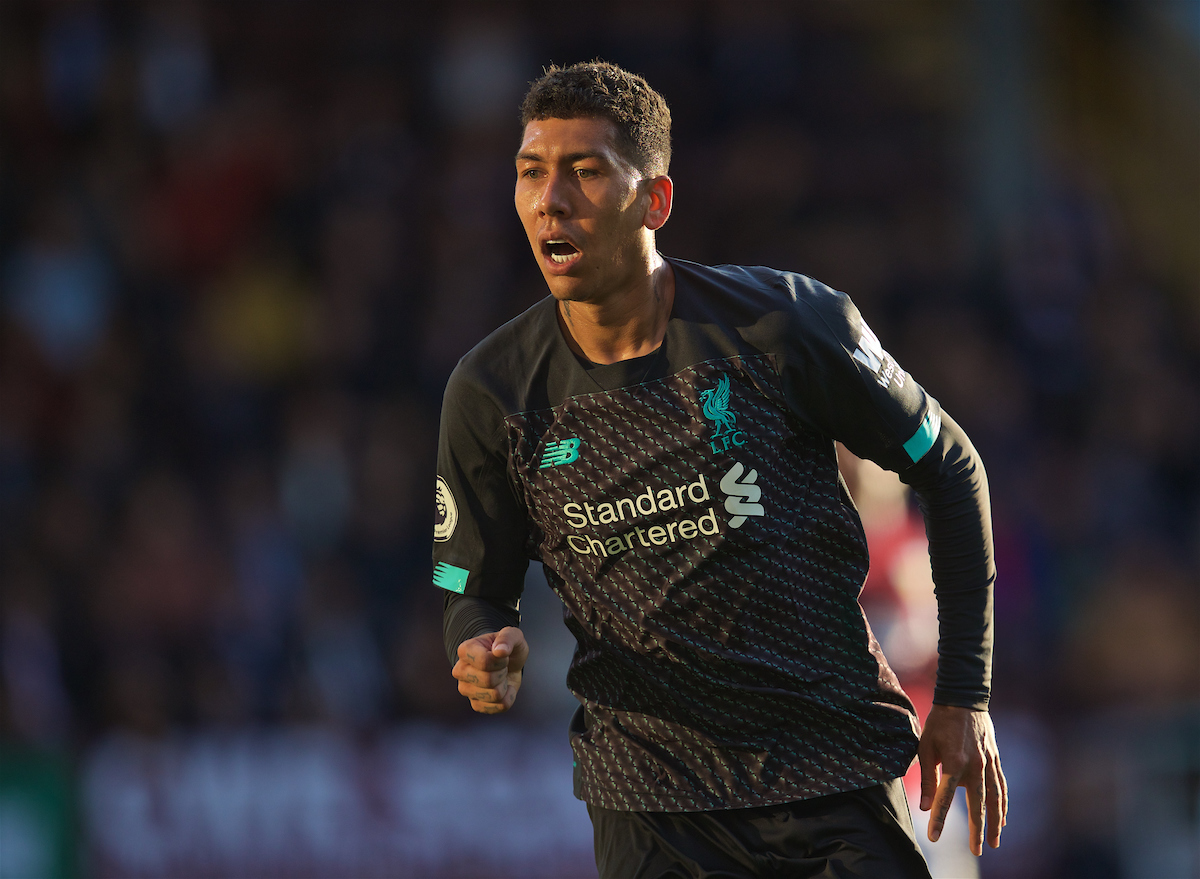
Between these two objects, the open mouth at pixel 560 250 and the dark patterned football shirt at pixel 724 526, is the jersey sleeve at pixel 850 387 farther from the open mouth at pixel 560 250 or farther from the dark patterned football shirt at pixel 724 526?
the open mouth at pixel 560 250

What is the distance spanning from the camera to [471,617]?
327cm

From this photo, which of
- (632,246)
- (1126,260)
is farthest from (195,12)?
(632,246)

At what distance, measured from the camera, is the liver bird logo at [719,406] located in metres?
3.10

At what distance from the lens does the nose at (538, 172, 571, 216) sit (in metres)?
3.09

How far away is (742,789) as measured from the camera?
3.12 metres

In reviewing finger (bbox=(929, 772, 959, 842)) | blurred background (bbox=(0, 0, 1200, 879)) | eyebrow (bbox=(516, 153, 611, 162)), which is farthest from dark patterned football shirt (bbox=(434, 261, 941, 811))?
blurred background (bbox=(0, 0, 1200, 879))

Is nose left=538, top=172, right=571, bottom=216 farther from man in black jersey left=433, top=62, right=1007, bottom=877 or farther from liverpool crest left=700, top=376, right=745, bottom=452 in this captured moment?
liverpool crest left=700, top=376, right=745, bottom=452

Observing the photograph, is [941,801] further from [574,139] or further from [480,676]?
[574,139]

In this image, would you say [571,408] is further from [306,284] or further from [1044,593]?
[306,284]

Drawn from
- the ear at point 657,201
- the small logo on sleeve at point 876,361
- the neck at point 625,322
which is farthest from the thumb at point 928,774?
the ear at point 657,201

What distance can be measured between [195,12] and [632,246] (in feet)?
29.8

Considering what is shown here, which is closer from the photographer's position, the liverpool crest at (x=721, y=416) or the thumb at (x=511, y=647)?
the thumb at (x=511, y=647)

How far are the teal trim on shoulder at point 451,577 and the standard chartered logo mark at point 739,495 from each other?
25.8 inches

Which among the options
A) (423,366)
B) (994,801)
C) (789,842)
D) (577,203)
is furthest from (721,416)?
(423,366)
